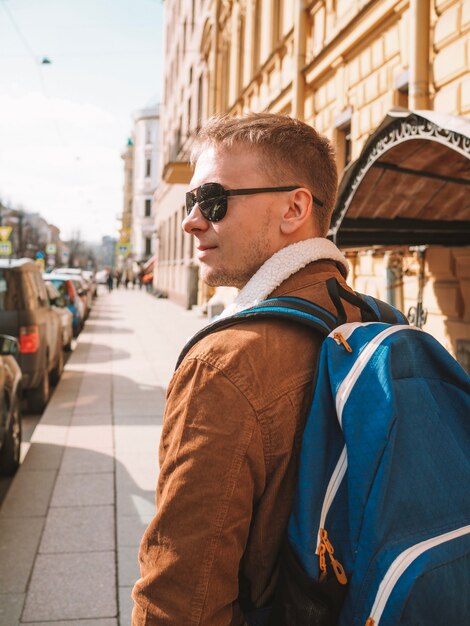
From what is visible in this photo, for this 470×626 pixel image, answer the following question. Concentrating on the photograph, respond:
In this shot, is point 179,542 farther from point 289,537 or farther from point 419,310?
point 419,310

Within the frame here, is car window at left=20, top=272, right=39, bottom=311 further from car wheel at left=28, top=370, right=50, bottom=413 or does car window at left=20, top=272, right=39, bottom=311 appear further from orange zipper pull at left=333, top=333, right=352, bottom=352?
orange zipper pull at left=333, top=333, right=352, bottom=352

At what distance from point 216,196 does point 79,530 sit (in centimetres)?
367

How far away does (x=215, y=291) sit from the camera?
21312 mm

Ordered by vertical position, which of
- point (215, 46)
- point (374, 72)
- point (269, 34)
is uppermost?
point (215, 46)

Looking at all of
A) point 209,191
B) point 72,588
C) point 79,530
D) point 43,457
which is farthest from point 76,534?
point 209,191

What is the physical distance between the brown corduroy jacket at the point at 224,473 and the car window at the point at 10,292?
7286mm

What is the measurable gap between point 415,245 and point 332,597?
20.6ft

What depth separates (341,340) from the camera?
1.29 metres

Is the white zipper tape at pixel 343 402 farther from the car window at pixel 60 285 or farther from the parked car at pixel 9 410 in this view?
the car window at pixel 60 285

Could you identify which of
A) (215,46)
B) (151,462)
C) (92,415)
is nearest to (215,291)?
(215,46)

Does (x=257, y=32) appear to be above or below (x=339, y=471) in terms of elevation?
above

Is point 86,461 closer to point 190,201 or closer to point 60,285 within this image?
→ point 190,201

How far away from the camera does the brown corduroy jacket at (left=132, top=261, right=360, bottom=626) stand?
123 centimetres

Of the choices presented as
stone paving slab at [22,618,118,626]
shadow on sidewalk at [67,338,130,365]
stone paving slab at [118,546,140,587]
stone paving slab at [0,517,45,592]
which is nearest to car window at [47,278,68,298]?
shadow on sidewalk at [67,338,130,365]
